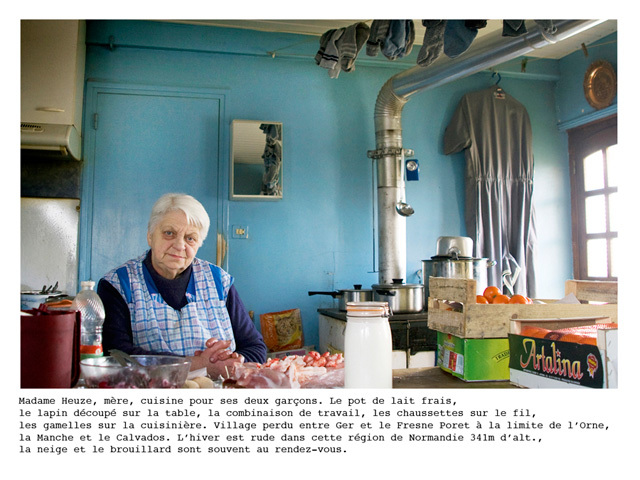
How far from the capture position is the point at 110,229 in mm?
2938

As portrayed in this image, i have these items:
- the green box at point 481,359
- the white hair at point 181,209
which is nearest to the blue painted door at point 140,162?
the white hair at point 181,209

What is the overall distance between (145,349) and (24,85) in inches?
71.7

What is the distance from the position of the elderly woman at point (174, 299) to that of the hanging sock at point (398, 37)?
100 cm

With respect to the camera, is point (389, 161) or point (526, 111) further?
point (526, 111)

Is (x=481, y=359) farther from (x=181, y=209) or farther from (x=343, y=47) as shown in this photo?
(x=343, y=47)

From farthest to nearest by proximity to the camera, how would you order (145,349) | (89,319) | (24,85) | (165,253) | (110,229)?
(110,229), (24,85), (165,253), (145,349), (89,319)

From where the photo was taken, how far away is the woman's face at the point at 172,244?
5.62 feet

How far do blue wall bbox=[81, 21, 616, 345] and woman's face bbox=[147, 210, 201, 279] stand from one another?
132cm

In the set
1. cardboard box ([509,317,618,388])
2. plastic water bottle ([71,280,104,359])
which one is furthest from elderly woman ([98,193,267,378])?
cardboard box ([509,317,618,388])

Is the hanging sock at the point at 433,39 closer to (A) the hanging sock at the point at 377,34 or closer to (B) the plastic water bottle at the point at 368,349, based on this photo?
(A) the hanging sock at the point at 377,34

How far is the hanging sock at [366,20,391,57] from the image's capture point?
77.4 inches
